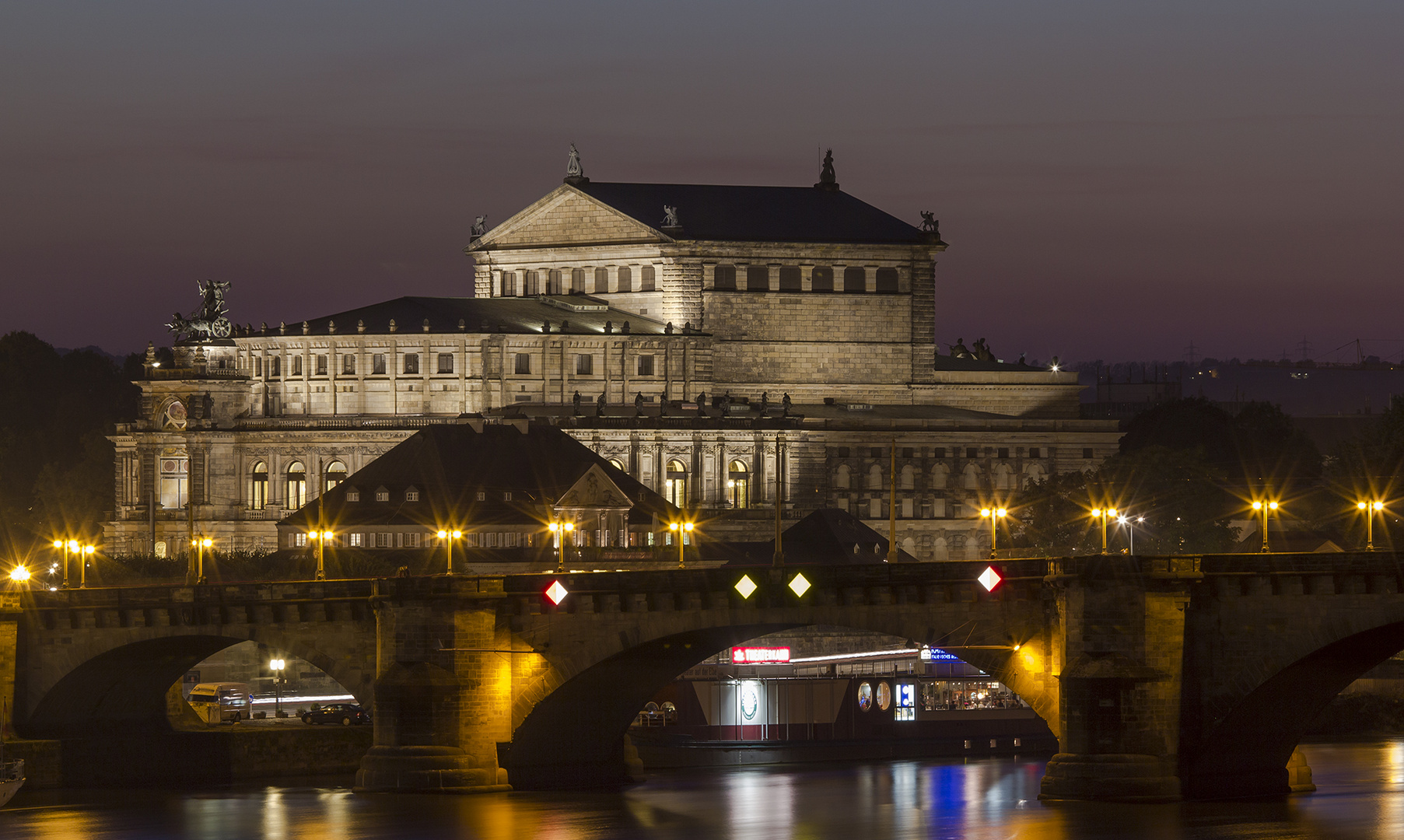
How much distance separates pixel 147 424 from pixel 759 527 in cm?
4234

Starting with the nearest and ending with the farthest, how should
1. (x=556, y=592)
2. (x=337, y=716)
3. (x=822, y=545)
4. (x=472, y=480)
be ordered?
(x=556, y=592) < (x=337, y=716) < (x=822, y=545) < (x=472, y=480)

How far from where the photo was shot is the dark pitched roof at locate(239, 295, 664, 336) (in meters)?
191

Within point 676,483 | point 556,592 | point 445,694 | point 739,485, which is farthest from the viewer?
point 739,485

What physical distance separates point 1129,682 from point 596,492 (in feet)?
301

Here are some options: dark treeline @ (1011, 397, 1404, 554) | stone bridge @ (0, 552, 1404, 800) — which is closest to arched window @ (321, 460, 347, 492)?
dark treeline @ (1011, 397, 1404, 554)

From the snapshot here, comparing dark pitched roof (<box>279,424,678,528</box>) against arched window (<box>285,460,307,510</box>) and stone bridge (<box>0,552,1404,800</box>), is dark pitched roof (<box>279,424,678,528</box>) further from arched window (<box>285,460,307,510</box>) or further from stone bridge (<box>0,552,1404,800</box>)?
stone bridge (<box>0,552,1404,800</box>)

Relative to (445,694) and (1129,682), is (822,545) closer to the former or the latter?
(445,694)

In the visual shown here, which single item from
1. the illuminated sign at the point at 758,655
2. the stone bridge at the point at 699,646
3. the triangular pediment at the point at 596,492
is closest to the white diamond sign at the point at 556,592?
the stone bridge at the point at 699,646

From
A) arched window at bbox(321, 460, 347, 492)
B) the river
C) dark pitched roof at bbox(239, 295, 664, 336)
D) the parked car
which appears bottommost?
the river

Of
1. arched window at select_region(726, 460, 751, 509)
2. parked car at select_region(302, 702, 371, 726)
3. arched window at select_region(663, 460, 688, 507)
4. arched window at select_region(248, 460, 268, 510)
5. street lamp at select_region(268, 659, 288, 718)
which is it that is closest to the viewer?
parked car at select_region(302, 702, 371, 726)

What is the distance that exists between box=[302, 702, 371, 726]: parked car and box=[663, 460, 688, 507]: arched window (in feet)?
215

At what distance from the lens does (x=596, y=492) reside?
169m

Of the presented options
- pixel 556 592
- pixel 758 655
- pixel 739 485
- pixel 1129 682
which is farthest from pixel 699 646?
pixel 739 485

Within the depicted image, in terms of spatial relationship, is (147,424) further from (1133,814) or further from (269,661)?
(1133,814)
